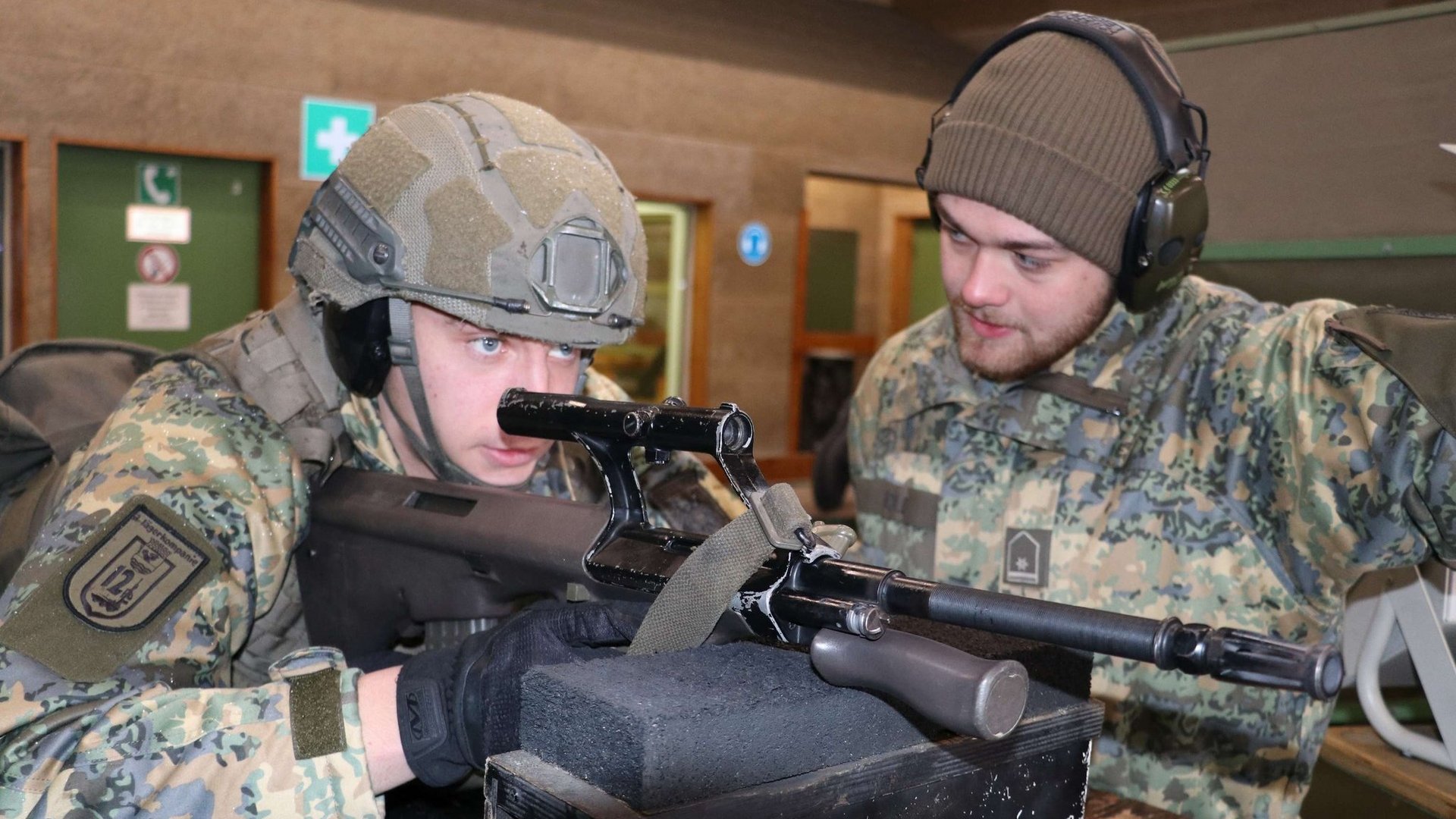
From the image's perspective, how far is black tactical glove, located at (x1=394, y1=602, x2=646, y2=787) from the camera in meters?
1.35

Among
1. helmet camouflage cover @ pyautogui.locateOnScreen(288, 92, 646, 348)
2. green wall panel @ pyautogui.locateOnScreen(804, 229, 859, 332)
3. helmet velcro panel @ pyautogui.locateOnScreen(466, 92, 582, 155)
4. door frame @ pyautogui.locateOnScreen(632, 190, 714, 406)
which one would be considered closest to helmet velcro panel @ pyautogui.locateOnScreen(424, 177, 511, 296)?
helmet camouflage cover @ pyautogui.locateOnScreen(288, 92, 646, 348)

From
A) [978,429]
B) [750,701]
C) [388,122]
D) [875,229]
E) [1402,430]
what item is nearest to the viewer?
[750,701]

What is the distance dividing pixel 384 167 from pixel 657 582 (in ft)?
3.19

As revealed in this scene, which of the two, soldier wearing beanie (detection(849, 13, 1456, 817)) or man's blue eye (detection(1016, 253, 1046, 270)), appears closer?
soldier wearing beanie (detection(849, 13, 1456, 817))

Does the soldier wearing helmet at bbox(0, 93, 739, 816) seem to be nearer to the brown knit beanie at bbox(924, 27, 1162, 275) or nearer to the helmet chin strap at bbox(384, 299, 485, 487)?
the helmet chin strap at bbox(384, 299, 485, 487)

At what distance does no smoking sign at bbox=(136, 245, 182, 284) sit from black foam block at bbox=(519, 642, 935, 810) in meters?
4.90

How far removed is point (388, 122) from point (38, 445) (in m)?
0.72

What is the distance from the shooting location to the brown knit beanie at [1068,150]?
6.63 feet

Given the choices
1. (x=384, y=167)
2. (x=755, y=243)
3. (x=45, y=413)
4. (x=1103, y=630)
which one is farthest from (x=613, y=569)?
(x=755, y=243)

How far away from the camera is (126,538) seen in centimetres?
149

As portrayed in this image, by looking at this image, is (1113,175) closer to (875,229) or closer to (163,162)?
(163,162)

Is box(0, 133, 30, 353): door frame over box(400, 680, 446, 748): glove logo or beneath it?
over

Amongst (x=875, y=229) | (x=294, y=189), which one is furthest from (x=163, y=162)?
(x=875, y=229)

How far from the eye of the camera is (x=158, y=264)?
5.33 meters
